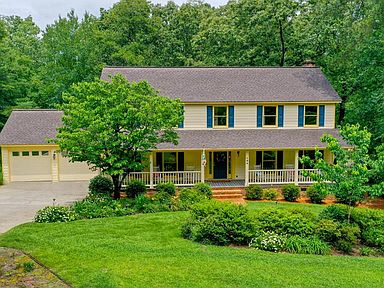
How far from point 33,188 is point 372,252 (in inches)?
726

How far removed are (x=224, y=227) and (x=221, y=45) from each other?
24.6 metres

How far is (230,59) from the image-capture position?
110 ft

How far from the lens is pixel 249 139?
69.5ft

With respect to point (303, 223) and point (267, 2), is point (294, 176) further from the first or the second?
point (267, 2)

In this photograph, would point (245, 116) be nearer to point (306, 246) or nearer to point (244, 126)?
point (244, 126)

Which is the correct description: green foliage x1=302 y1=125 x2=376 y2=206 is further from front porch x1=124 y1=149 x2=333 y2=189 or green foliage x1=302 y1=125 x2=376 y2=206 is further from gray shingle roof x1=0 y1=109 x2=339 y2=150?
front porch x1=124 y1=149 x2=333 y2=189

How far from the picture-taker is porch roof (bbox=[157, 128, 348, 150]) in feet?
67.1

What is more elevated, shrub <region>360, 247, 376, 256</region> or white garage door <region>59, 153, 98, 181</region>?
white garage door <region>59, 153, 98, 181</region>

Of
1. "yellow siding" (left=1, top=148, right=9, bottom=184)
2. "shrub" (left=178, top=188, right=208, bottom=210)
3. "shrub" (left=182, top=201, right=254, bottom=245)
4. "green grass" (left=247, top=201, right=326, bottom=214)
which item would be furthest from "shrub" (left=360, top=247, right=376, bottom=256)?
"yellow siding" (left=1, top=148, right=9, bottom=184)

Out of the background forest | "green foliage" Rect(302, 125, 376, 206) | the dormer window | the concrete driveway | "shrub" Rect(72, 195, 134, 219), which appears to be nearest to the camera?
"green foliage" Rect(302, 125, 376, 206)

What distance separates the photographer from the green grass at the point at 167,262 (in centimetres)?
924

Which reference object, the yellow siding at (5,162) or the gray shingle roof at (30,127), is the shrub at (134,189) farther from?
the yellow siding at (5,162)

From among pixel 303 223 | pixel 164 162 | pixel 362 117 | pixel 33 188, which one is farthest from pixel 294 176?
pixel 33 188

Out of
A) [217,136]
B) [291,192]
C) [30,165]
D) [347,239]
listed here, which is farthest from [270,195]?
[30,165]
